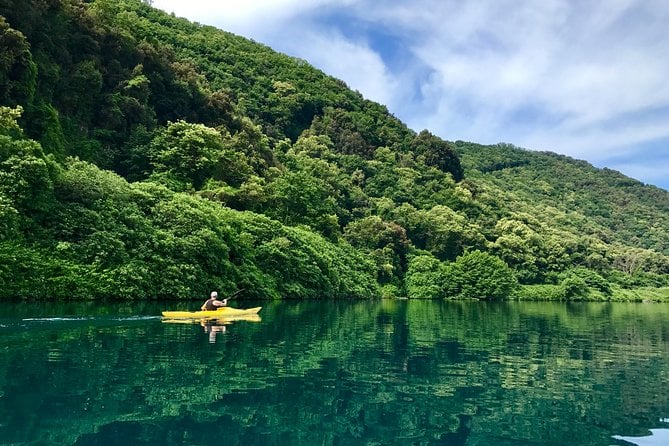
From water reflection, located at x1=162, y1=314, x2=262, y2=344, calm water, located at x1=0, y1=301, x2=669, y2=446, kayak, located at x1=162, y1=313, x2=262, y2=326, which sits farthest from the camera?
kayak, located at x1=162, y1=313, x2=262, y2=326

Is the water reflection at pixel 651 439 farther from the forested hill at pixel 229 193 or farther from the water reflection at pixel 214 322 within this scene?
the forested hill at pixel 229 193

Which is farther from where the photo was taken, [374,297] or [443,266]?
[443,266]

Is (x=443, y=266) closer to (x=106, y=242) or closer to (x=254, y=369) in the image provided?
(x=106, y=242)

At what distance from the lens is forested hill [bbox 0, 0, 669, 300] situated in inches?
1243

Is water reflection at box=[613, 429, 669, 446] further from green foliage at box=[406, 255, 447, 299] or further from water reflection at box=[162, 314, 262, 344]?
green foliage at box=[406, 255, 447, 299]

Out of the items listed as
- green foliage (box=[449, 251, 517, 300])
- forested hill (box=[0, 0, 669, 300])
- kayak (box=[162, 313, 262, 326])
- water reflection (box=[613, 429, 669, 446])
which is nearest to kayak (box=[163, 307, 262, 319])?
kayak (box=[162, 313, 262, 326])

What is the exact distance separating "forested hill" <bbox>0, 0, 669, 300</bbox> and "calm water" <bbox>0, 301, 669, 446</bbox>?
13.2 meters

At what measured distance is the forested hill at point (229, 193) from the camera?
31578mm

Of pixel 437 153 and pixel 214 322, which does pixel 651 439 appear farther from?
pixel 437 153

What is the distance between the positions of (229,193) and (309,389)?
129ft

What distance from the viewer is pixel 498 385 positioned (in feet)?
39.5

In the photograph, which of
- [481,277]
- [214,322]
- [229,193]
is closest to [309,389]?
[214,322]

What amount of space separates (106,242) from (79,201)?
10.1ft

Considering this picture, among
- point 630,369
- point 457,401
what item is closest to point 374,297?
point 630,369
